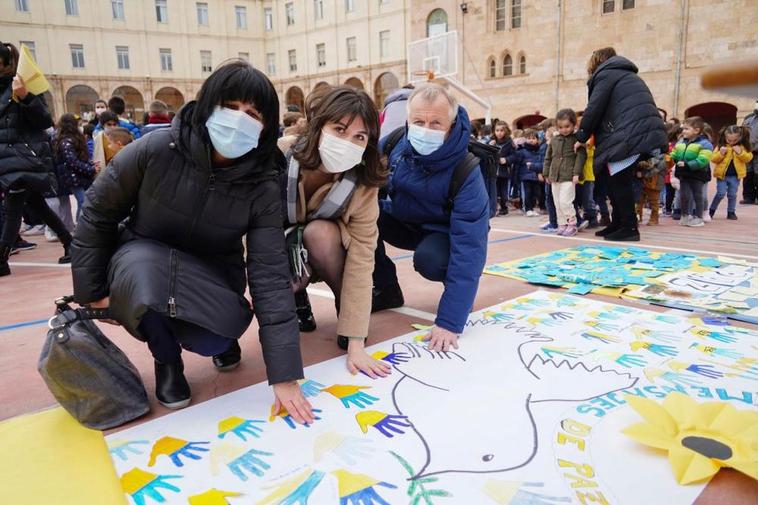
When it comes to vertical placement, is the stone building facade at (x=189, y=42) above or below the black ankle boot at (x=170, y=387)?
above

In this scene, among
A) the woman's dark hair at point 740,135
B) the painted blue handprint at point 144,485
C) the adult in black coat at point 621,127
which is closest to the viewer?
the painted blue handprint at point 144,485

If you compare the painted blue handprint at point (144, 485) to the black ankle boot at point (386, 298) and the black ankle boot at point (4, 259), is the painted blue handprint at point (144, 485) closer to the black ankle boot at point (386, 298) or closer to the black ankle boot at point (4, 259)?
the black ankle boot at point (386, 298)

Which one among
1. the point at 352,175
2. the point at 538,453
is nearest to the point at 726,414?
the point at 538,453

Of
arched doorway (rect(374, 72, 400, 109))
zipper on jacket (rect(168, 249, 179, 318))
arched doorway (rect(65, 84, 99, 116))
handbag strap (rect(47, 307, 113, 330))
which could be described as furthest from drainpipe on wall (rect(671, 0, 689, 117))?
arched doorway (rect(65, 84, 99, 116))

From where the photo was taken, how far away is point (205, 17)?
1282 inches

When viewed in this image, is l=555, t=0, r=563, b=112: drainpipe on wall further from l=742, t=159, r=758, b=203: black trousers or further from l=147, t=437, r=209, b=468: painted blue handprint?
l=147, t=437, r=209, b=468: painted blue handprint

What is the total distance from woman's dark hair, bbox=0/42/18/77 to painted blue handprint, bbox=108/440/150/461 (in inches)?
127

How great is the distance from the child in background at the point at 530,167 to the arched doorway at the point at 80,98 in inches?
1151

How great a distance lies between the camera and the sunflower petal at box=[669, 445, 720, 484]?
49.6 inches

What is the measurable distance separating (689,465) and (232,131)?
149 cm

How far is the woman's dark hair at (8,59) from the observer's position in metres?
3.48

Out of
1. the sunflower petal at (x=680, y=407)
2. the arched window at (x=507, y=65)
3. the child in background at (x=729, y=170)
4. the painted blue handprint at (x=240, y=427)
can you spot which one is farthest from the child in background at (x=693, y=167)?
the arched window at (x=507, y=65)

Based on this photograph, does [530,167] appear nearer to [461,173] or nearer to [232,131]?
[461,173]

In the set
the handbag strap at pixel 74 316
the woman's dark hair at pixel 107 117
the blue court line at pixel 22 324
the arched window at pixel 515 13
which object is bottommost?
the blue court line at pixel 22 324
